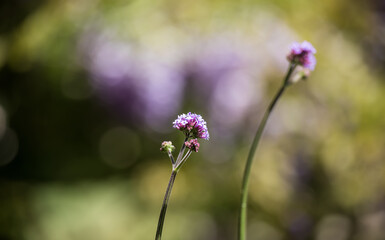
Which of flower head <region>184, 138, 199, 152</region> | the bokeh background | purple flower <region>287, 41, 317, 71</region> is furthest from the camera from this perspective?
the bokeh background

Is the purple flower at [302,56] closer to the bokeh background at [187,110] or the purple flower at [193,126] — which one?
the purple flower at [193,126]

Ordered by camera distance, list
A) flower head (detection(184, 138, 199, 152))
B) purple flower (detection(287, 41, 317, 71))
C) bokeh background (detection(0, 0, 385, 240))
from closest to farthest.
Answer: flower head (detection(184, 138, 199, 152)) → purple flower (detection(287, 41, 317, 71)) → bokeh background (detection(0, 0, 385, 240))

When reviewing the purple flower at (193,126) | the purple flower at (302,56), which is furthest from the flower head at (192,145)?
the purple flower at (302,56)

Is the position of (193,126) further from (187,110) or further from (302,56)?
(187,110)

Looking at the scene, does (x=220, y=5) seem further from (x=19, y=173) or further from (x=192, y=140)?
(x=192, y=140)

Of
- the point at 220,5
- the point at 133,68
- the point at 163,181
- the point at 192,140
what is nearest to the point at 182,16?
the point at 220,5

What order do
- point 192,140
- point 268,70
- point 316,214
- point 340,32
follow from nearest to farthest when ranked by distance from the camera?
point 192,140 < point 316,214 < point 268,70 < point 340,32

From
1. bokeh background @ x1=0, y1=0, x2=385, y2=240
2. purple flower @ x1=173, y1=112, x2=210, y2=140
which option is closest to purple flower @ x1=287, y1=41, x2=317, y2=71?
purple flower @ x1=173, y1=112, x2=210, y2=140

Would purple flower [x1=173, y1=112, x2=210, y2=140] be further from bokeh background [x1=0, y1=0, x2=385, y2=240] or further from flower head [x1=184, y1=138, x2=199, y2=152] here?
bokeh background [x1=0, y1=0, x2=385, y2=240]

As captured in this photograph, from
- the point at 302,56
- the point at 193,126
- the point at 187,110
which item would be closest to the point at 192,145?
the point at 193,126
